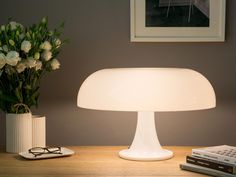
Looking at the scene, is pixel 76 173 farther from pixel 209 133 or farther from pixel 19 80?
pixel 209 133

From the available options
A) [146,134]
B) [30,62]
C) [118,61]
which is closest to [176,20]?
[118,61]

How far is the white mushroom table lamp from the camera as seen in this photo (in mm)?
1399

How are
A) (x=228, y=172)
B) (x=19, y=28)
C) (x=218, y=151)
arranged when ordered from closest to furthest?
1. (x=228, y=172)
2. (x=218, y=151)
3. (x=19, y=28)

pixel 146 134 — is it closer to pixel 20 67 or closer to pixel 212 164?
pixel 212 164

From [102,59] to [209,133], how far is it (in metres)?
0.54

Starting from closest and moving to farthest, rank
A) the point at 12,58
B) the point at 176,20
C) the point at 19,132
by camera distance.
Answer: the point at 12,58 → the point at 19,132 → the point at 176,20

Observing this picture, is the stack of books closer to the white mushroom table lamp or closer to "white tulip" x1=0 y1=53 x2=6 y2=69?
the white mushroom table lamp

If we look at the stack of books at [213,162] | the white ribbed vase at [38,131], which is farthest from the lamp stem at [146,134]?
the white ribbed vase at [38,131]

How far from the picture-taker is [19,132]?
163 centimetres

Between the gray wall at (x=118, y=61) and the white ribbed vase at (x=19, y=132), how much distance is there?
0.25m

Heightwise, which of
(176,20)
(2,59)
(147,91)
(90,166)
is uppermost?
(176,20)

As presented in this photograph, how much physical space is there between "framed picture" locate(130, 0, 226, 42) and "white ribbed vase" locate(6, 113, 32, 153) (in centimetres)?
54

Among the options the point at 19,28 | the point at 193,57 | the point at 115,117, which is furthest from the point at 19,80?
the point at 193,57

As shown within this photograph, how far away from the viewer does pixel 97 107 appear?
1.45 m
